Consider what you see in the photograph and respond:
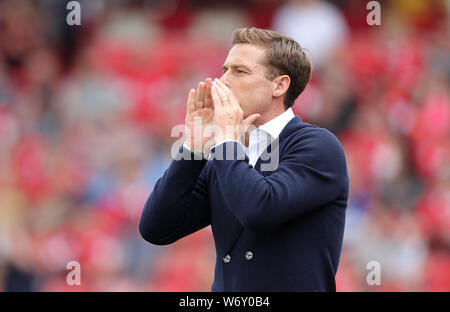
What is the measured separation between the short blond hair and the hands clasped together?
0.21 m

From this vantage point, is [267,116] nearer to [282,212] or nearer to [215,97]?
[215,97]

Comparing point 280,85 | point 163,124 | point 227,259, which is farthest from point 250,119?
point 163,124

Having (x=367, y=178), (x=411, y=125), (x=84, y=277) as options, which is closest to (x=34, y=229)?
(x=84, y=277)

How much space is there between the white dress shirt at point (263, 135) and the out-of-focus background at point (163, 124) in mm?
3765

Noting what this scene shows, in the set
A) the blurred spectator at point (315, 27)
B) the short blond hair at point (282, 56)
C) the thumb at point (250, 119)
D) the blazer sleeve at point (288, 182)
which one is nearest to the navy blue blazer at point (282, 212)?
the blazer sleeve at point (288, 182)

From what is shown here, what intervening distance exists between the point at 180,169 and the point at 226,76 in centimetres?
43

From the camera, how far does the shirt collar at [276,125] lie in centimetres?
315

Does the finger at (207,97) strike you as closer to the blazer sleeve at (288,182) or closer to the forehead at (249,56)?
the forehead at (249,56)

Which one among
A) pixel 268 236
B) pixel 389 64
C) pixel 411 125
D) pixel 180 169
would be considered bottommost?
pixel 268 236

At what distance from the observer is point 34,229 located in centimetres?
775

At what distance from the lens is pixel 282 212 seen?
9.09 feet

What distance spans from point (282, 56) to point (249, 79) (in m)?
0.17

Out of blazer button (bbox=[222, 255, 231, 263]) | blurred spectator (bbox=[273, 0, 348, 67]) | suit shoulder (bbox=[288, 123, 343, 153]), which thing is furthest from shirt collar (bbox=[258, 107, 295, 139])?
blurred spectator (bbox=[273, 0, 348, 67])
